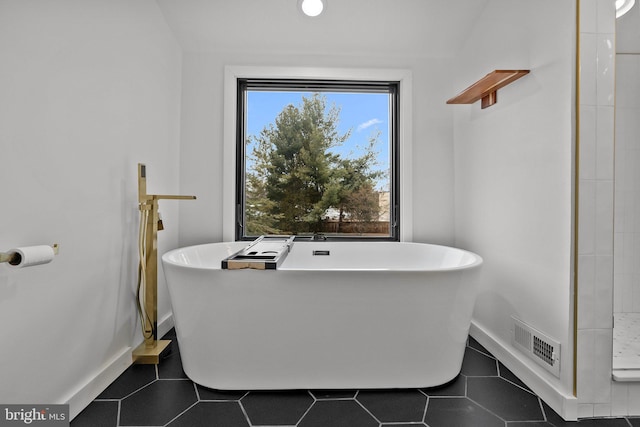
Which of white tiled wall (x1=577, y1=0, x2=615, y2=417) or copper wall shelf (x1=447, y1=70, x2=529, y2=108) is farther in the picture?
copper wall shelf (x1=447, y1=70, x2=529, y2=108)

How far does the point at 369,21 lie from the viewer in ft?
7.99

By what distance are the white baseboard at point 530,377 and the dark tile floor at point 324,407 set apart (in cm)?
3

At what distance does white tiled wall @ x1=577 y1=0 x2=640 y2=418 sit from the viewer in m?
1.42

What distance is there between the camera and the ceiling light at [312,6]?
2.31 metres

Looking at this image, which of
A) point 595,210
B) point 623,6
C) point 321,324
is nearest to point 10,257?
point 321,324

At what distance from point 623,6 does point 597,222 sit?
929 mm

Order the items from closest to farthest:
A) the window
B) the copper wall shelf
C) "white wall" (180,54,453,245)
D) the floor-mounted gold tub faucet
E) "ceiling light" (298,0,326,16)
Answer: the copper wall shelf
the floor-mounted gold tub faucet
"ceiling light" (298,0,326,16)
"white wall" (180,54,453,245)
the window

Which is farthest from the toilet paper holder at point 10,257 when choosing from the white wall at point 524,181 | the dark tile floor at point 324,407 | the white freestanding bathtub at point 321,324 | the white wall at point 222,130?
the white wall at point 524,181

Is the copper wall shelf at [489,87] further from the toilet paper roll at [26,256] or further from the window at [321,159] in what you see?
the toilet paper roll at [26,256]

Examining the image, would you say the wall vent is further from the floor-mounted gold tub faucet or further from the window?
the floor-mounted gold tub faucet

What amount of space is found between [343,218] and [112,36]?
194 cm

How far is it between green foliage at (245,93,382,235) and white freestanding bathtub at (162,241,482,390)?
1255 millimetres

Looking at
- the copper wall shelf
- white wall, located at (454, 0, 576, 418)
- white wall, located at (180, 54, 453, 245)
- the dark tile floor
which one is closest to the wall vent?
white wall, located at (454, 0, 576, 418)

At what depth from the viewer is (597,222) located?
4.70 ft
